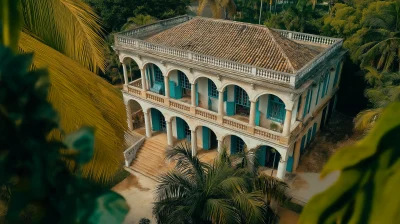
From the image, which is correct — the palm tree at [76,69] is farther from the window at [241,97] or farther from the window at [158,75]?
the window at [158,75]

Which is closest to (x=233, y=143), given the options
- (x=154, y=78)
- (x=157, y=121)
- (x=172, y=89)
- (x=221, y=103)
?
(x=221, y=103)

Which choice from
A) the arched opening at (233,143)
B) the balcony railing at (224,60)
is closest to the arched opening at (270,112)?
the balcony railing at (224,60)

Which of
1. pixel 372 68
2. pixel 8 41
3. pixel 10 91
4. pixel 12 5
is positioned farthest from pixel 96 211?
pixel 372 68

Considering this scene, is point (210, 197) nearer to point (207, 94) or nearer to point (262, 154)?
point (262, 154)

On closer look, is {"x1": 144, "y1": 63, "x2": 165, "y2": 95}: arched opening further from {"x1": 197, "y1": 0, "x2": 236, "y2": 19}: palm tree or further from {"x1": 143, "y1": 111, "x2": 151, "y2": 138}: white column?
{"x1": 197, "y1": 0, "x2": 236, "y2": 19}: palm tree

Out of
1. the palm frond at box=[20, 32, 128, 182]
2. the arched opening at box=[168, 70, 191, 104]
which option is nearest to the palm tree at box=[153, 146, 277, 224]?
the palm frond at box=[20, 32, 128, 182]
